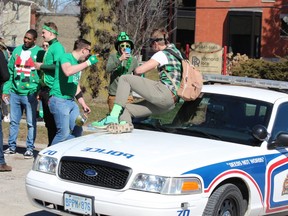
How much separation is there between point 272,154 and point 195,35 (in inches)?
1643

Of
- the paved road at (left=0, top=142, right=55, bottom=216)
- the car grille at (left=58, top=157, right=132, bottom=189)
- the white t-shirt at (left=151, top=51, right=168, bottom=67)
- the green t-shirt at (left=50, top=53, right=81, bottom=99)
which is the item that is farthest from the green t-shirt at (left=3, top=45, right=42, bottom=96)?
the car grille at (left=58, top=157, right=132, bottom=189)

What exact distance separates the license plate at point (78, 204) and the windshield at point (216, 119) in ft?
5.11

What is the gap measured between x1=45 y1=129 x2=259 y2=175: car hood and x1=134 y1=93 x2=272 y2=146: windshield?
0.22m

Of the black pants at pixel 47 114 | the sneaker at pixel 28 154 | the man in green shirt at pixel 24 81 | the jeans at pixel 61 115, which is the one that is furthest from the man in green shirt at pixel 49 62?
the sneaker at pixel 28 154

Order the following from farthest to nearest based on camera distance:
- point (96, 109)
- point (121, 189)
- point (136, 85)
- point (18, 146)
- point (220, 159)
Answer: point (96, 109)
point (18, 146)
point (136, 85)
point (220, 159)
point (121, 189)

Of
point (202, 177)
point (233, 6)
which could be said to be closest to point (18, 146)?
point (202, 177)

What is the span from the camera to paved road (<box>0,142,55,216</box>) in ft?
23.2

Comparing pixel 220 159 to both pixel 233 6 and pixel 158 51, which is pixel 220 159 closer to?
pixel 158 51

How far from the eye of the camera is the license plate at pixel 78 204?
5473 mm

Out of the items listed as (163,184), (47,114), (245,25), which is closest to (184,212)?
(163,184)

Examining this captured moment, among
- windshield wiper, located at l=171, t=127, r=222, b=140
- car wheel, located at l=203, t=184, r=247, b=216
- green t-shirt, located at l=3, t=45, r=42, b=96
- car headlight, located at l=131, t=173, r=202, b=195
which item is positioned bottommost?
car wheel, located at l=203, t=184, r=247, b=216

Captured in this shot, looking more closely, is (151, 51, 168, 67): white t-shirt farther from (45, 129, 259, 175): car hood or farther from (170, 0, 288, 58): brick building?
(170, 0, 288, 58): brick building

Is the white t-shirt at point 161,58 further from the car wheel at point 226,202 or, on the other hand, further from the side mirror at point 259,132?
the car wheel at point 226,202

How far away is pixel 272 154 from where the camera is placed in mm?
6398
